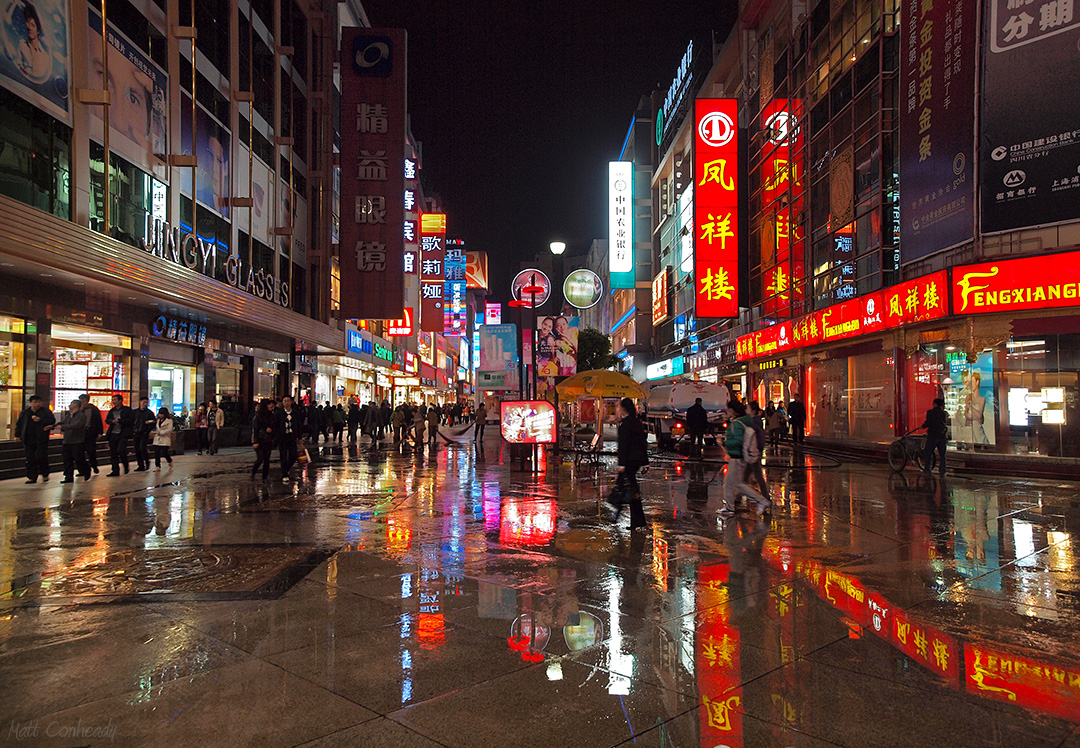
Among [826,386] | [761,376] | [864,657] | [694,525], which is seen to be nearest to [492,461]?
[694,525]

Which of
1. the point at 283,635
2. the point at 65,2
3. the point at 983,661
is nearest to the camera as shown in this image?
the point at 983,661

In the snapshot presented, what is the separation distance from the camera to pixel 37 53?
566 inches

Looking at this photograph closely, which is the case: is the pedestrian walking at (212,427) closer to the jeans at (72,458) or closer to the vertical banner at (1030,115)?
the jeans at (72,458)

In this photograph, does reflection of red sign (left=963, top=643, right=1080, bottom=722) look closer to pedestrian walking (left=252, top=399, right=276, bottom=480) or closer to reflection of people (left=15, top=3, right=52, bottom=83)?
pedestrian walking (left=252, top=399, right=276, bottom=480)

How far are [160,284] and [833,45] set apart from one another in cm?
2472

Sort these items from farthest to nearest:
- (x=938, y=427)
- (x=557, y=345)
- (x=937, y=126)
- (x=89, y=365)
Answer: (x=557, y=345) → (x=937, y=126) → (x=89, y=365) → (x=938, y=427)

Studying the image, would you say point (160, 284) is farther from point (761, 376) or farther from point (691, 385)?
point (761, 376)

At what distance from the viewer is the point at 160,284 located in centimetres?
1705

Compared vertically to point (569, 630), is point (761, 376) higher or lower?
higher

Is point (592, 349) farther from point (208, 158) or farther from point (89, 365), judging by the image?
point (89, 365)

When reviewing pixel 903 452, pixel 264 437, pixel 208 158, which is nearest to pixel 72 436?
pixel 264 437

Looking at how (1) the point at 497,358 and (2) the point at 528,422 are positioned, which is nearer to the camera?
(2) the point at 528,422

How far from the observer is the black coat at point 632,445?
9.30 m

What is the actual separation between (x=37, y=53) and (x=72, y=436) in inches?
317
